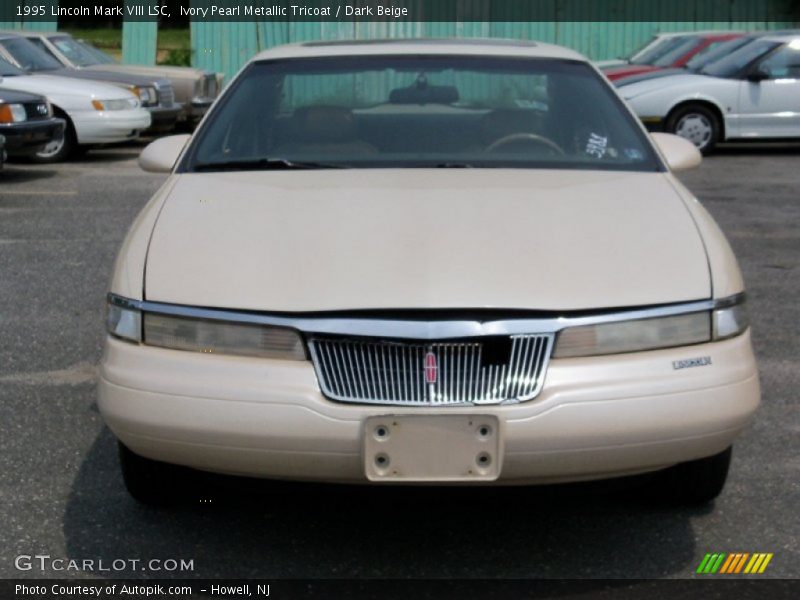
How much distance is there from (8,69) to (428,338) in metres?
14.3

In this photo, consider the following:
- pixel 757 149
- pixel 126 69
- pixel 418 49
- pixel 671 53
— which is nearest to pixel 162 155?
pixel 418 49

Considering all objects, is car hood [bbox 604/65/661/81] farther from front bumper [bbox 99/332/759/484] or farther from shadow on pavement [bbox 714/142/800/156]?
front bumper [bbox 99/332/759/484]

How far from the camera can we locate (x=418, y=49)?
586 cm

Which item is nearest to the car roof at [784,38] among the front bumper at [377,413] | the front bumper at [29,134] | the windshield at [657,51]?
the windshield at [657,51]

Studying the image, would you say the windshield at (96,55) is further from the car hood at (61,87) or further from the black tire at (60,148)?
the black tire at (60,148)

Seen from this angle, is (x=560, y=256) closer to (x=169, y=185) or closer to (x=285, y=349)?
(x=285, y=349)

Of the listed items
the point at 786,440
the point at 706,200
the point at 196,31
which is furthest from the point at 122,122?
the point at 786,440

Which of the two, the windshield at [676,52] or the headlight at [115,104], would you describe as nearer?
the headlight at [115,104]

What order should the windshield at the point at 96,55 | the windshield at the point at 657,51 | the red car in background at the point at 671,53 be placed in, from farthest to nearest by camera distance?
the windshield at the point at 657,51 → the windshield at the point at 96,55 → the red car in background at the point at 671,53

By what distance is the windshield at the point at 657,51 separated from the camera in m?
21.6

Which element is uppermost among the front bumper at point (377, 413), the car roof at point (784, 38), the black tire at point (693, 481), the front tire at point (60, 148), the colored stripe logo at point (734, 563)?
the car roof at point (784, 38)

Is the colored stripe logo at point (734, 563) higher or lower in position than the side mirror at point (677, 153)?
lower

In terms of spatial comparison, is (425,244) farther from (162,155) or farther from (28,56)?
(28,56)

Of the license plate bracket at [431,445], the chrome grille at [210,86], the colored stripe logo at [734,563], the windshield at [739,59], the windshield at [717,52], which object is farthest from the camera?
the chrome grille at [210,86]
